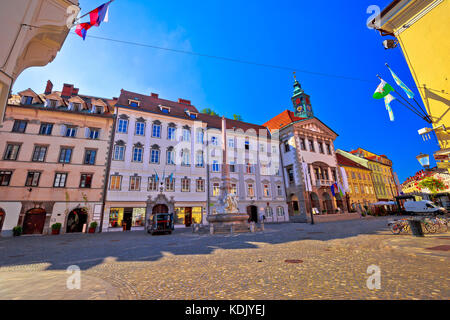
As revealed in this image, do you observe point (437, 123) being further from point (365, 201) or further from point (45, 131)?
point (365, 201)

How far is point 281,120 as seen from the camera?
37938mm

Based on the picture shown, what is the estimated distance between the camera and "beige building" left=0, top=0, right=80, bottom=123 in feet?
17.0

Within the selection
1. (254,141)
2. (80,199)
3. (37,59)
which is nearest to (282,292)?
(37,59)

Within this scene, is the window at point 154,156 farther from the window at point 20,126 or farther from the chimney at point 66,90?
the chimney at point 66,90

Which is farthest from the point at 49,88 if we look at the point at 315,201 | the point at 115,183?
the point at 315,201

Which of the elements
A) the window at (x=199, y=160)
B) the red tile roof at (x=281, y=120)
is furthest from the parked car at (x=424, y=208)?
the window at (x=199, y=160)

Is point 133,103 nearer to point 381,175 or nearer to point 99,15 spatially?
point 99,15

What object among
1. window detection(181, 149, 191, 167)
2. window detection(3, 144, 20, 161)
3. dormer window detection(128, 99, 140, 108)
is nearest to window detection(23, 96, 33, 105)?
window detection(3, 144, 20, 161)

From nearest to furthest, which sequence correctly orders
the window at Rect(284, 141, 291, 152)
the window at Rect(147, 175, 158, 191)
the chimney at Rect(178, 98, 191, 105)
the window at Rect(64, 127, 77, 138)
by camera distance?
Result: the window at Rect(64, 127, 77, 138) → the window at Rect(147, 175, 158, 191) → the window at Rect(284, 141, 291, 152) → the chimney at Rect(178, 98, 191, 105)

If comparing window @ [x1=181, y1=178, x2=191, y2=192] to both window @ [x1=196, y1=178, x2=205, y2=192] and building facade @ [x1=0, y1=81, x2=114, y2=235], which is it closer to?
window @ [x1=196, y1=178, x2=205, y2=192]

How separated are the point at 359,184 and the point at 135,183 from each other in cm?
4084

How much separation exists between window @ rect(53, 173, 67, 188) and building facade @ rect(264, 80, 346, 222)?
29.6m

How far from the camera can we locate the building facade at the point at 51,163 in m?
19.4

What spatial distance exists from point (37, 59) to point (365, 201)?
47.9 meters
